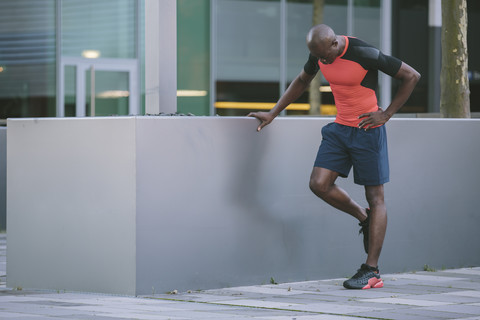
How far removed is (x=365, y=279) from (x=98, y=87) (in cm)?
1424

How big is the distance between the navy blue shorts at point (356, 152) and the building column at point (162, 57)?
105cm

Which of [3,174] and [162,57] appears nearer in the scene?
[162,57]

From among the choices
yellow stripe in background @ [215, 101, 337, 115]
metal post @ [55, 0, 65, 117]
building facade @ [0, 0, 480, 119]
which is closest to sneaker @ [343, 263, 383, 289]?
building facade @ [0, 0, 480, 119]

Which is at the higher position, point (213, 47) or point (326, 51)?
point (213, 47)

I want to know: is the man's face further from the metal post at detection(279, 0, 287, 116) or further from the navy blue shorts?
the metal post at detection(279, 0, 287, 116)

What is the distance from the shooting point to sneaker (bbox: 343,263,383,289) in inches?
240

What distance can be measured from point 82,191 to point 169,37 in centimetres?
126

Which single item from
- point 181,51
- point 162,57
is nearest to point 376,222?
point 162,57

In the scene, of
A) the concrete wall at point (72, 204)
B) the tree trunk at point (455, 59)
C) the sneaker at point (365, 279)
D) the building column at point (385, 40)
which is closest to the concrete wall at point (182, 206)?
the concrete wall at point (72, 204)

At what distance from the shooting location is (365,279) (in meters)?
6.14

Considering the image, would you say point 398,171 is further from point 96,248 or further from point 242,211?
point 96,248

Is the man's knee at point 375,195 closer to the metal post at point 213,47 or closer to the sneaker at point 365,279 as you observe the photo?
the sneaker at point 365,279

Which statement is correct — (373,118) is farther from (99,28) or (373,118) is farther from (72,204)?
(99,28)

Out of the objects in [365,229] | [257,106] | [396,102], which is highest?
[257,106]
